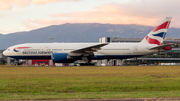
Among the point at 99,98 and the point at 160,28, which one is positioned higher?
the point at 160,28

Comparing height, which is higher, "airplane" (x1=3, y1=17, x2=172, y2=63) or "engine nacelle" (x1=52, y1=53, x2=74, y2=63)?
"airplane" (x1=3, y1=17, x2=172, y2=63)

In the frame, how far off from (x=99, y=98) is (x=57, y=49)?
28.5 metres

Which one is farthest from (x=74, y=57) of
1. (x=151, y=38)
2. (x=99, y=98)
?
(x=99, y=98)

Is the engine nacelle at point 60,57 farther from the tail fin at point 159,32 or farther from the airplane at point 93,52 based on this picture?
the tail fin at point 159,32

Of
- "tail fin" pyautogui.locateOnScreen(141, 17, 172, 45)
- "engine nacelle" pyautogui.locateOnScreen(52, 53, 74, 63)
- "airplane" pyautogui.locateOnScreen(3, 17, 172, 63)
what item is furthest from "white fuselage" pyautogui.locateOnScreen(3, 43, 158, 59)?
"engine nacelle" pyautogui.locateOnScreen(52, 53, 74, 63)

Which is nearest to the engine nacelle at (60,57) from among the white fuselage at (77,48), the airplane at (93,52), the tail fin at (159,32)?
the airplane at (93,52)

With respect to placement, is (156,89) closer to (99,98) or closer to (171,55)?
(99,98)

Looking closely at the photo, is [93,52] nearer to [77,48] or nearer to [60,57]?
[77,48]

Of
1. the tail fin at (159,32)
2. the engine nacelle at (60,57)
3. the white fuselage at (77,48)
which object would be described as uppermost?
the tail fin at (159,32)

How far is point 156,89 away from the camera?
15242 millimetres

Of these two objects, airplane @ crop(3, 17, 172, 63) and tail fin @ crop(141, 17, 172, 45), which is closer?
airplane @ crop(3, 17, 172, 63)

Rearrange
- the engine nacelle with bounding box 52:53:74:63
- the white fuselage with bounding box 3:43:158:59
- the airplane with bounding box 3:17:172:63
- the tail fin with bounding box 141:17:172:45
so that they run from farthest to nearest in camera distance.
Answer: the tail fin with bounding box 141:17:172:45 → the white fuselage with bounding box 3:43:158:59 → the airplane with bounding box 3:17:172:63 → the engine nacelle with bounding box 52:53:74:63

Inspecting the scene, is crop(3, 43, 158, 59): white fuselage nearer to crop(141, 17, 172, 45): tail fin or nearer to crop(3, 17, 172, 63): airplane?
crop(3, 17, 172, 63): airplane

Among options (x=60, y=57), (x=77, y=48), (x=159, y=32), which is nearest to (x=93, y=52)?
(x=77, y=48)
